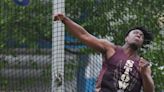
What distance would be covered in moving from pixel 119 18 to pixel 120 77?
109 inches

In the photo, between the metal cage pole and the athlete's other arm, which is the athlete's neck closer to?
the athlete's other arm

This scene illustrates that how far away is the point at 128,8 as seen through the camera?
600 centimetres

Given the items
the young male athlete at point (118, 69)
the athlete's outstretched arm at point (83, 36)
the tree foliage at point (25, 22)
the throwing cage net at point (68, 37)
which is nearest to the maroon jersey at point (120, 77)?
the young male athlete at point (118, 69)

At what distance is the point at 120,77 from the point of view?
10.6 feet

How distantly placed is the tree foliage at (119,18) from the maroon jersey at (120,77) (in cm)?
260

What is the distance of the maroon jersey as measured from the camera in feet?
10.6

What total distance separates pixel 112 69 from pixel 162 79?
9.88 ft

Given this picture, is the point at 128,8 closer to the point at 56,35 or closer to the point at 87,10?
the point at 87,10

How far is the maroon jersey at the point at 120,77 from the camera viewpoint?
325cm

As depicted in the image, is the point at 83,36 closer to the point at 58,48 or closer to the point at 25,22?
the point at 58,48

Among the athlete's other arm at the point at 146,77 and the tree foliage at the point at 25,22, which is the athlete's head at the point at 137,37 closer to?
the athlete's other arm at the point at 146,77

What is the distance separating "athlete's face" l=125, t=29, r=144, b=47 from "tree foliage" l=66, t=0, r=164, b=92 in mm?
2396

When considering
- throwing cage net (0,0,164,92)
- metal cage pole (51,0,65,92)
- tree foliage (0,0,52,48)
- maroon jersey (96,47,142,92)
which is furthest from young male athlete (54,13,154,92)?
tree foliage (0,0,52,48)

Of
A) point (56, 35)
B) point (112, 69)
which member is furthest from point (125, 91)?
point (56, 35)
